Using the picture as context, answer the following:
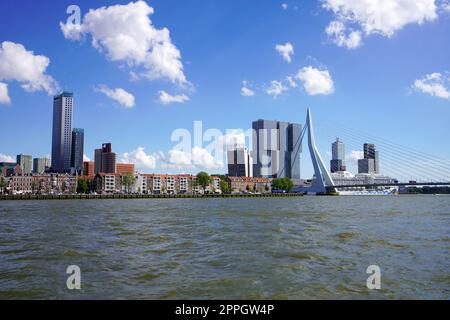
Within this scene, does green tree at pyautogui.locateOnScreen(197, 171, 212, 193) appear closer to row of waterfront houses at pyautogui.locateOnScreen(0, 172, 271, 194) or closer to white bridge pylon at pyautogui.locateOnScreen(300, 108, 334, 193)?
row of waterfront houses at pyautogui.locateOnScreen(0, 172, 271, 194)

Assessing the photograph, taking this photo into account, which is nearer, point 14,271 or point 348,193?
point 14,271

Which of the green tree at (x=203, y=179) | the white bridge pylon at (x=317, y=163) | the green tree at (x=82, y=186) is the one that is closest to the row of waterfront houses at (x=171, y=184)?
the green tree at (x=82, y=186)

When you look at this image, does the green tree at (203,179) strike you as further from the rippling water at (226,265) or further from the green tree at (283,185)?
the rippling water at (226,265)

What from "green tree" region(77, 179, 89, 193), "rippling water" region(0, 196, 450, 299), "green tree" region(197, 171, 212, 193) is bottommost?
"rippling water" region(0, 196, 450, 299)

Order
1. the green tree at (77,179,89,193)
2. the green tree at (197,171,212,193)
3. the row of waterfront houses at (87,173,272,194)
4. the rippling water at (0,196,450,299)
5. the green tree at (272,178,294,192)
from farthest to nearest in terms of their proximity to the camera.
Result: 1. the green tree at (272,178,294,192)
2. the row of waterfront houses at (87,173,272,194)
3. the green tree at (197,171,212,193)
4. the green tree at (77,179,89,193)
5. the rippling water at (0,196,450,299)

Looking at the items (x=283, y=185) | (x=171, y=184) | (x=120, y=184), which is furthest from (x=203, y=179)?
(x=283, y=185)

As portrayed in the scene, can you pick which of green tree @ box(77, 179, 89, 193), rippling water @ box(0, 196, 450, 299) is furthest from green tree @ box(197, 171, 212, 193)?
rippling water @ box(0, 196, 450, 299)

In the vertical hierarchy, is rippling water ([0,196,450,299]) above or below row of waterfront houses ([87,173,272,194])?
below

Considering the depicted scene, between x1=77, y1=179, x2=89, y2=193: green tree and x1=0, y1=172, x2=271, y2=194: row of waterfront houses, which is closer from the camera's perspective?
x1=77, y1=179, x2=89, y2=193: green tree

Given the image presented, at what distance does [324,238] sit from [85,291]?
34.9 feet

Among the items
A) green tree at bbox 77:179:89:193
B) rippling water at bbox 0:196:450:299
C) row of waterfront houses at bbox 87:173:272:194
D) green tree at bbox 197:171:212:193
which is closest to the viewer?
rippling water at bbox 0:196:450:299

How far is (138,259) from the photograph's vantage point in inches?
468

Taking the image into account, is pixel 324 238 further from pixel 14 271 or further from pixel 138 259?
pixel 14 271
